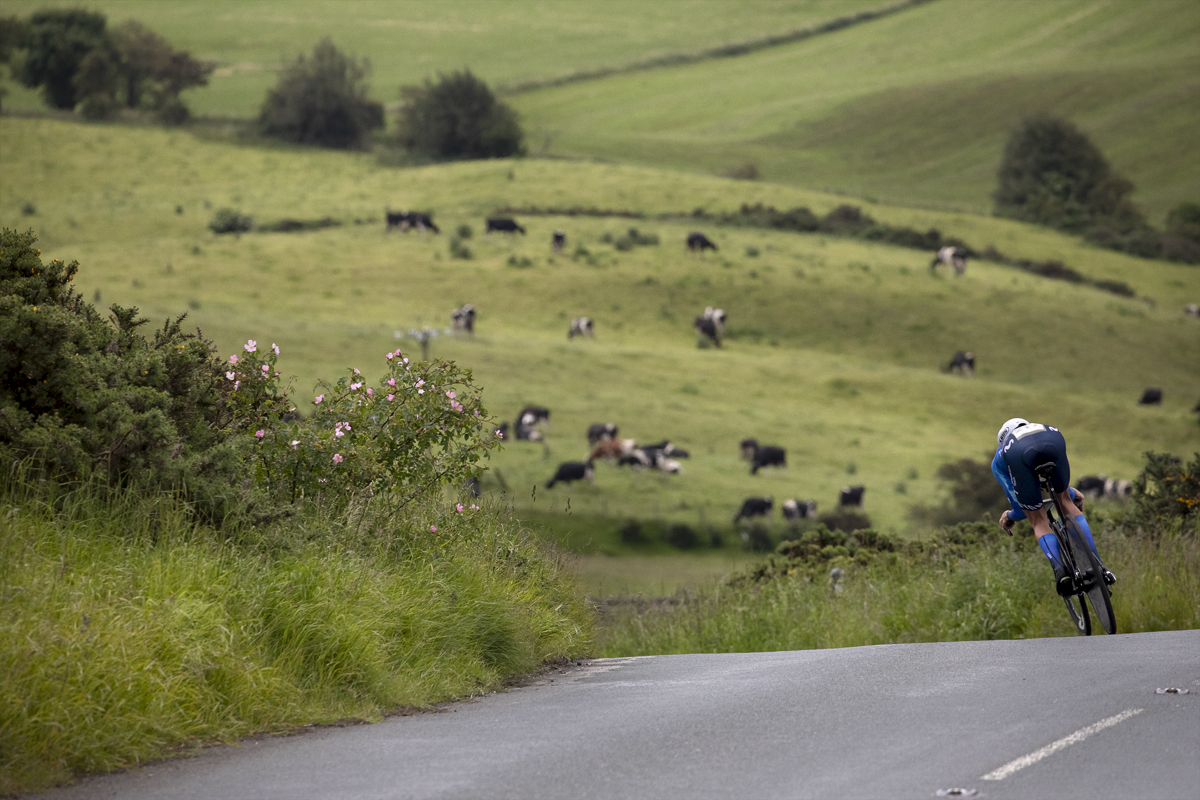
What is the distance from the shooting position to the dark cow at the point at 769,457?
4538cm

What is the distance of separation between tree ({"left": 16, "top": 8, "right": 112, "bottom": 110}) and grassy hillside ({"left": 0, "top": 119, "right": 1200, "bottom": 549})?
82.6 feet

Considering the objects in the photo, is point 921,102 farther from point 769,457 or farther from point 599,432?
point 599,432

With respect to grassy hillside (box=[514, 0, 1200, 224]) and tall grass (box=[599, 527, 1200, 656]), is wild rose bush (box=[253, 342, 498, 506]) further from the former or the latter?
grassy hillside (box=[514, 0, 1200, 224])

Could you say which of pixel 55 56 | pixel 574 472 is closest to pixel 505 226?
pixel 574 472

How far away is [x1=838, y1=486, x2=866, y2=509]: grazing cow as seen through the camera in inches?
1603

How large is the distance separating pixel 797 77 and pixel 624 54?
23.5 m

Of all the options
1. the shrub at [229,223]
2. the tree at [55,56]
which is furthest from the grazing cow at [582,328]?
the tree at [55,56]

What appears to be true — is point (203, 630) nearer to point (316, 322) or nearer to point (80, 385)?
point (80, 385)

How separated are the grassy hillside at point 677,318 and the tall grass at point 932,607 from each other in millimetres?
19373

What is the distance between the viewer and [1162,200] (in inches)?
4931

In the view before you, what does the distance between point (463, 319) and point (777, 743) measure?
53649 mm

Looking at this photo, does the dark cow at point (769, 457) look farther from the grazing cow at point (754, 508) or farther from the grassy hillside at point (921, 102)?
the grassy hillside at point (921, 102)

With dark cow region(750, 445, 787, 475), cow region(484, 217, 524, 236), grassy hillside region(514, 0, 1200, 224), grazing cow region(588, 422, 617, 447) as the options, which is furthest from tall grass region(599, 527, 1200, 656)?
grassy hillside region(514, 0, 1200, 224)

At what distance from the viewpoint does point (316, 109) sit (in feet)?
387
